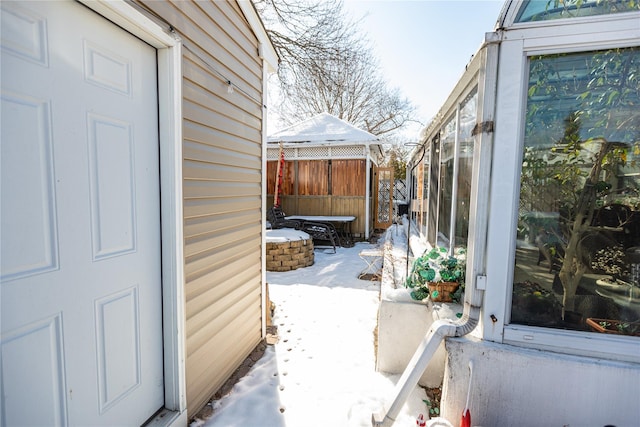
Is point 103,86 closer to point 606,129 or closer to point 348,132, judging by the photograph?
point 606,129

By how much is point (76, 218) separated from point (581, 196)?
2632 mm

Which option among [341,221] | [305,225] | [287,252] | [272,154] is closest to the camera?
[287,252]

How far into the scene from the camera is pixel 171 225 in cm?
172

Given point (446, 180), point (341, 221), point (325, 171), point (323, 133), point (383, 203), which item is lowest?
point (341, 221)

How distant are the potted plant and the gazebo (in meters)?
5.92

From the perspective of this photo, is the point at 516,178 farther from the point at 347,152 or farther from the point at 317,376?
the point at 347,152

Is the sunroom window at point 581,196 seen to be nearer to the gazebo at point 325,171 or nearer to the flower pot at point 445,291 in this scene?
the flower pot at point 445,291

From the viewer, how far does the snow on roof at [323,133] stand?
27.3ft

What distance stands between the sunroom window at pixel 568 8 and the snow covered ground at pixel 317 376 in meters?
2.46

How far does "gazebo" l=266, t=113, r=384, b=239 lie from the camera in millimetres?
8539

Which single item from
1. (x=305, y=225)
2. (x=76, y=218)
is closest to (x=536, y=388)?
(x=76, y=218)

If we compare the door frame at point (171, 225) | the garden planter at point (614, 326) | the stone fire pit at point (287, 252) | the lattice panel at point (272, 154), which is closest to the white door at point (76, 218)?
the door frame at point (171, 225)

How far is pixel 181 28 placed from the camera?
173cm

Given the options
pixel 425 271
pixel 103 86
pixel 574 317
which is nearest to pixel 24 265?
pixel 103 86
